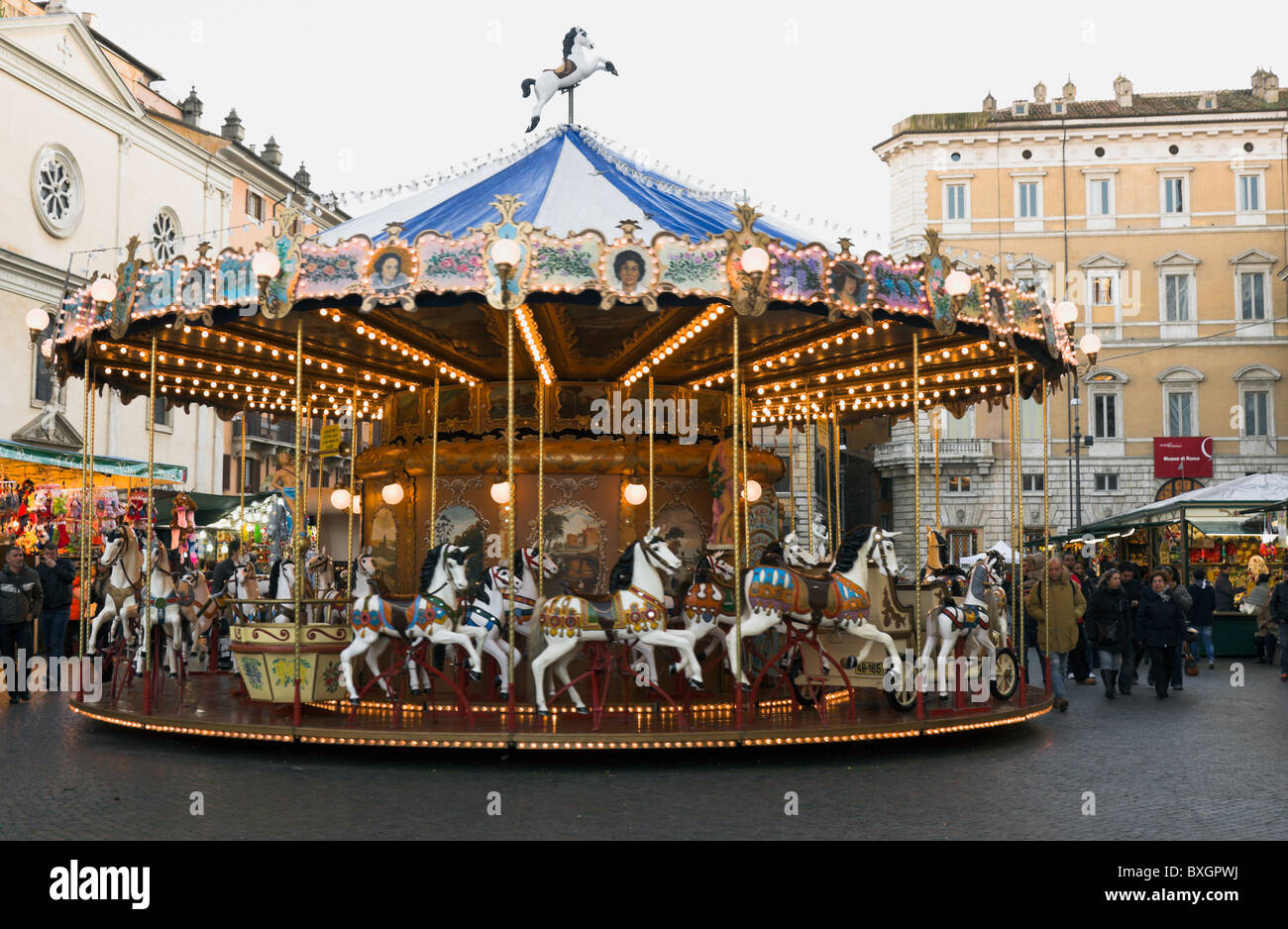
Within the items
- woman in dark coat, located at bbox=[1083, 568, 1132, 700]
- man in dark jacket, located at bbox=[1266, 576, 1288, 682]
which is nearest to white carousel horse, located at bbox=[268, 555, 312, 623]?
woman in dark coat, located at bbox=[1083, 568, 1132, 700]

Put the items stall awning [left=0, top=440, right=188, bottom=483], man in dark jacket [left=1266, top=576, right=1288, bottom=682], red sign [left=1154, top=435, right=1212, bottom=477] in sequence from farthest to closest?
red sign [left=1154, top=435, right=1212, bottom=477], stall awning [left=0, top=440, right=188, bottom=483], man in dark jacket [left=1266, top=576, right=1288, bottom=682]

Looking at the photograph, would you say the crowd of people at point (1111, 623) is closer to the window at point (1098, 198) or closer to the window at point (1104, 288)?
the window at point (1104, 288)

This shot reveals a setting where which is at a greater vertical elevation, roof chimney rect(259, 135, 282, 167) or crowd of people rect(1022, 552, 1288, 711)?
roof chimney rect(259, 135, 282, 167)

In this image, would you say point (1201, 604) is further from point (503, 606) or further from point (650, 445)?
point (503, 606)

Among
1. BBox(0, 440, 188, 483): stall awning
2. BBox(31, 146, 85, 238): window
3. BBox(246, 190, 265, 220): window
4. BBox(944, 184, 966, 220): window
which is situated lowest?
BBox(0, 440, 188, 483): stall awning

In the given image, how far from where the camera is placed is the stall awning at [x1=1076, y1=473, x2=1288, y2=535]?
27.5 m

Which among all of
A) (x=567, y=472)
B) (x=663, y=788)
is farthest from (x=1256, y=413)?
(x=663, y=788)

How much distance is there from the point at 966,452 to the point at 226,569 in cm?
3565

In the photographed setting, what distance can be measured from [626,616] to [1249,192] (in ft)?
153

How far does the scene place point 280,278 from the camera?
38.5 feet

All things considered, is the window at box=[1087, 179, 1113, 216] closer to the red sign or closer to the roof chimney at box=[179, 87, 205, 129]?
the red sign

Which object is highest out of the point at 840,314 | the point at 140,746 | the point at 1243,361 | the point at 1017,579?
the point at 1243,361
